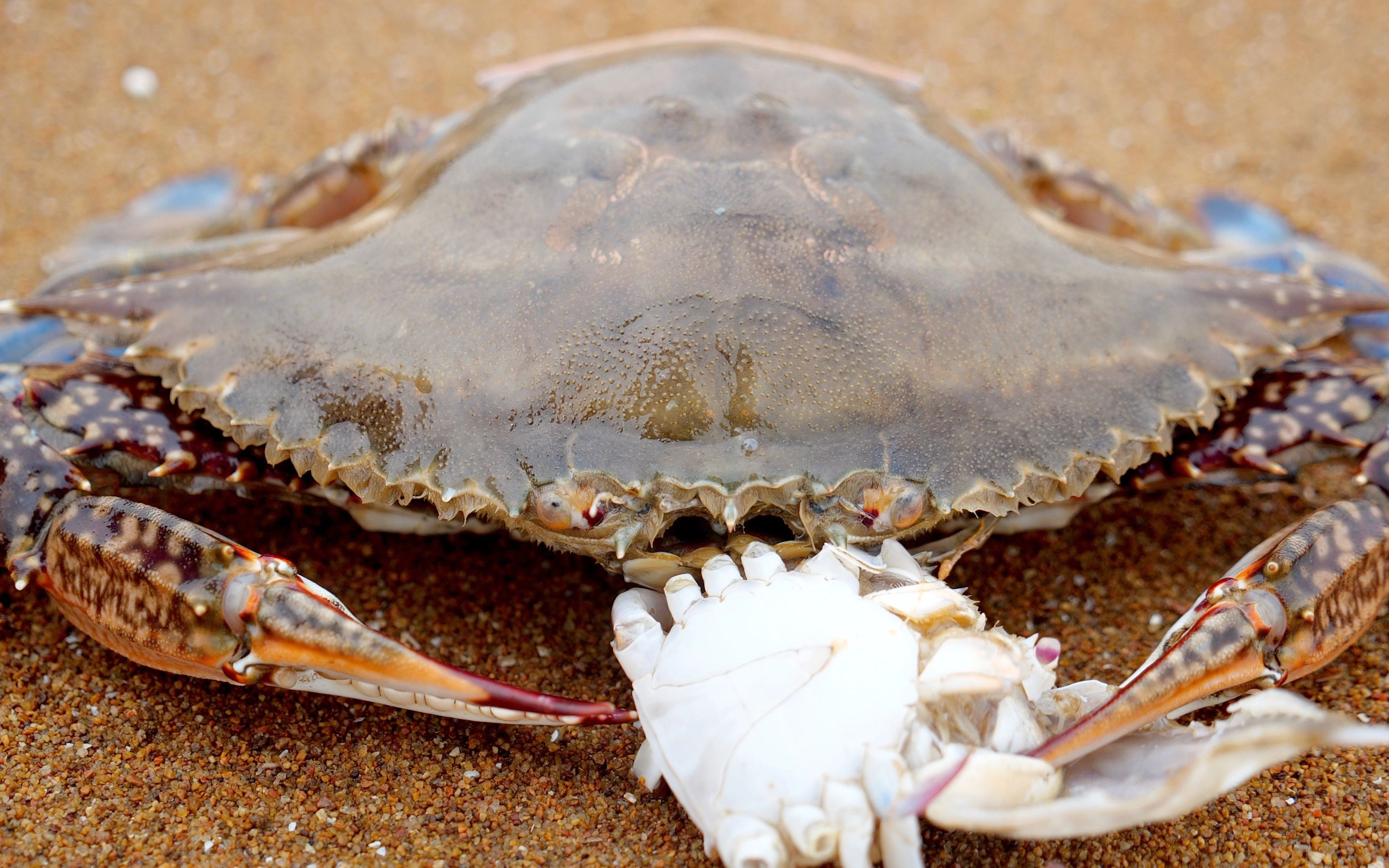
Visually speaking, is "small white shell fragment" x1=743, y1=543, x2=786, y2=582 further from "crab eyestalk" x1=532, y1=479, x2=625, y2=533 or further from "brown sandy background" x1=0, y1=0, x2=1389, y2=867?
"brown sandy background" x1=0, y1=0, x2=1389, y2=867

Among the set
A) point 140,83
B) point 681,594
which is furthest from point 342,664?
point 140,83

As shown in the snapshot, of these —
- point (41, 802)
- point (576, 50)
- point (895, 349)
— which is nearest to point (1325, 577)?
point (895, 349)

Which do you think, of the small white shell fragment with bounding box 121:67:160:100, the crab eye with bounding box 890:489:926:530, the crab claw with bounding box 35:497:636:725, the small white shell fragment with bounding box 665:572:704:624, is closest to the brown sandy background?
the small white shell fragment with bounding box 121:67:160:100

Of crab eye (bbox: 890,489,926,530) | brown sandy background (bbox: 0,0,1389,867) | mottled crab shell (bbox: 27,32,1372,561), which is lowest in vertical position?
brown sandy background (bbox: 0,0,1389,867)

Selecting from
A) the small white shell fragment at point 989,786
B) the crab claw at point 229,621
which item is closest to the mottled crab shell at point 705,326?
the crab claw at point 229,621

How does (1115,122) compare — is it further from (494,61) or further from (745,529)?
(745,529)

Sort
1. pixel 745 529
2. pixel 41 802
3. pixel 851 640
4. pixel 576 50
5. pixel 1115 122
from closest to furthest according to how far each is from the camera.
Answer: pixel 851 640 < pixel 41 802 < pixel 745 529 < pixel 576 50 < pixel 1115 122
